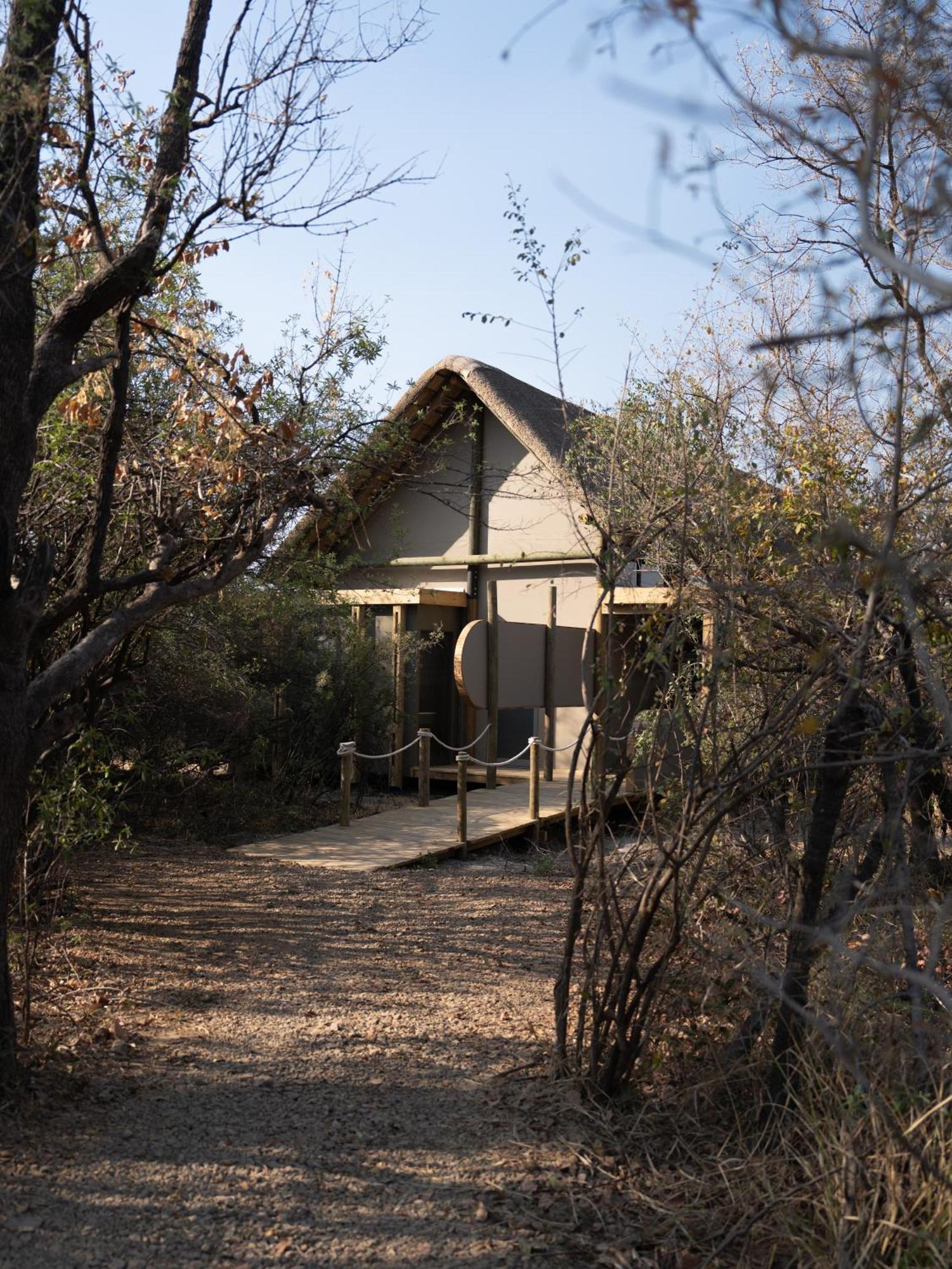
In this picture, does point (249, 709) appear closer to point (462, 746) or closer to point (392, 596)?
point (392, 596)

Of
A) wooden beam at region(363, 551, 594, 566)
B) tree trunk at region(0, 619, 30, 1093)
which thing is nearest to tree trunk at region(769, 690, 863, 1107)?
tree trunk at region(0, 619, 30, 1093)

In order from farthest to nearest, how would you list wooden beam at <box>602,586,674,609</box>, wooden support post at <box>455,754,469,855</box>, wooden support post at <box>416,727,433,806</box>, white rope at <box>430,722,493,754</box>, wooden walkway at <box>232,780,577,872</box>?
1. wooden beam at <box>602,586,674,609</box>
2. wooden support post at <box>416,727,433,806</box>
3. white rope at <box>430,722,493,754</box>
4. wooden support post at <box>455,754,469,855</box>
5. wooden walkway at <box>232,780,577,872</box>

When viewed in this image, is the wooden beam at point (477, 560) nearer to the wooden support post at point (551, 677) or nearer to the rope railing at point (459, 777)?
the wooden support post at point (551, 677)

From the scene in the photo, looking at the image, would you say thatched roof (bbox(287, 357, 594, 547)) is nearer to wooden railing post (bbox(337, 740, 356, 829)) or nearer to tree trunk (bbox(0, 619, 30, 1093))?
wooden railing post (bbox(337, 740, 356, 829))

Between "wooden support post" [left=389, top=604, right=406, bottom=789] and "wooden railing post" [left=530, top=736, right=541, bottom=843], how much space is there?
2541 mm

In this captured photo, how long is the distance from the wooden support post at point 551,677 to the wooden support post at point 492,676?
23.6 inches

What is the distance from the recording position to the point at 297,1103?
4.12m

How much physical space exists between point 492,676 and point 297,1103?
8113 millimetres

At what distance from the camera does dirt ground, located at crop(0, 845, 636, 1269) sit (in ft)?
10.5

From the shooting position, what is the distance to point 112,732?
8.40 metres

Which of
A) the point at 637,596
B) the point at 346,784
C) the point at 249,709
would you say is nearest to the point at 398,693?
the point at 637,596

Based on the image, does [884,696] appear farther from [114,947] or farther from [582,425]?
[582,425]

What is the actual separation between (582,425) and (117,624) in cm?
742

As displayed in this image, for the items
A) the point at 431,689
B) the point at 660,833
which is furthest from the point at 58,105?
the point at 431,689
